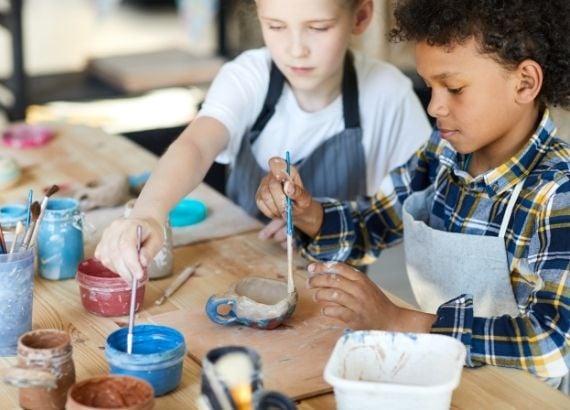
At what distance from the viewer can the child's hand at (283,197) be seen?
6.24ft

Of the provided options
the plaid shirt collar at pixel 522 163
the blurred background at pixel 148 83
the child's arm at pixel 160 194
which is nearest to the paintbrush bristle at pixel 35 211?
the child's arm at pixel 160 194

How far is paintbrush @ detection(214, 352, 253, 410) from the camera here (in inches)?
47.2

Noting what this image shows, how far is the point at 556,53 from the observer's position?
69.3 inches

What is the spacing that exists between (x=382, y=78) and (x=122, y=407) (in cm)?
128

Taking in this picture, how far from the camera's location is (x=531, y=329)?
5.13 feet

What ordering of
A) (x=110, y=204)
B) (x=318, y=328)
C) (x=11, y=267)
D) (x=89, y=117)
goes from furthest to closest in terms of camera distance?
(x=89, y=117), (x=110, y=204), (x=318, y=328), (x=11, y=267)

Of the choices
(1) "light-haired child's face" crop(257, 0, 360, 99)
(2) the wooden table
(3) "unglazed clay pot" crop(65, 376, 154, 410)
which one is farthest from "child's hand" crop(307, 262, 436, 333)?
(1) "light-haired child's face" crop(257, 0, 360, 99)

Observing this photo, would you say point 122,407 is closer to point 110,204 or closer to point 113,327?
point 113,327

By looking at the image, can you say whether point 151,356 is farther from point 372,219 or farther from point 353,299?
point 372,219

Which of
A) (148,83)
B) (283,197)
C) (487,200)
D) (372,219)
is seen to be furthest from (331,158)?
(148,83)

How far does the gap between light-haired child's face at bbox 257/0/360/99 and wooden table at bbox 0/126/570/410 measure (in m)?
0.35

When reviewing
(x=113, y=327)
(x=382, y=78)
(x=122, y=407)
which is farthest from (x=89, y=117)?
(x=122, y=407)

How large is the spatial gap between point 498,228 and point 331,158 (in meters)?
0.63

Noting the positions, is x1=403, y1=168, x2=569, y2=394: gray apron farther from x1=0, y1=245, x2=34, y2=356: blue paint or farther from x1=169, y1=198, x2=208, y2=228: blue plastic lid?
x1=0, y1=245, x2=34, y2=356: blue paint
